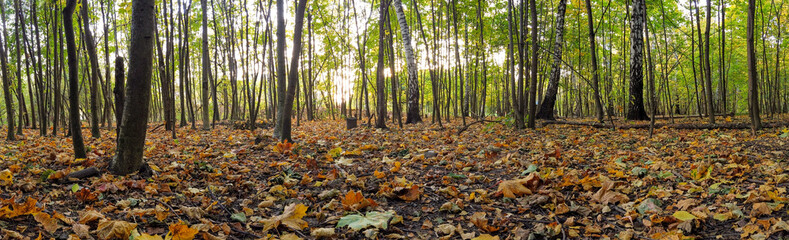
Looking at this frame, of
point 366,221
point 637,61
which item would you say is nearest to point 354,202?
point 366,221

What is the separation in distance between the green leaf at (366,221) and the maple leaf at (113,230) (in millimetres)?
1154

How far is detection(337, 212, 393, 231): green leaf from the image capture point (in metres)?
→ 2.38

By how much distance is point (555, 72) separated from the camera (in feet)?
32.1

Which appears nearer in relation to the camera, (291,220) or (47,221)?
(47,221)

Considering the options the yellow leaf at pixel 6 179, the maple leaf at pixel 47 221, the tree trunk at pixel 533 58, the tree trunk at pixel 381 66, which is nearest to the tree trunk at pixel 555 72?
the tree trunk at pixel 533 58

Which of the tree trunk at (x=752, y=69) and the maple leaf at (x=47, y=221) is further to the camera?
the tree trunk at (x=752, y=69)

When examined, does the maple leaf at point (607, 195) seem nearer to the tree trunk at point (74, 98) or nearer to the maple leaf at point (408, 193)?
the maple leaf at point (408, 193)

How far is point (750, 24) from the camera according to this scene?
5.18m

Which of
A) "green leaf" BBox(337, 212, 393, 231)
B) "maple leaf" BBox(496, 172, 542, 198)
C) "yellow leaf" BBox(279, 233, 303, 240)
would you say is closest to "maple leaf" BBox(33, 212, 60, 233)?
"yellow leaf" BBox(279, 233, 303, 240)

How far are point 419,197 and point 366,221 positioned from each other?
0.81 meters

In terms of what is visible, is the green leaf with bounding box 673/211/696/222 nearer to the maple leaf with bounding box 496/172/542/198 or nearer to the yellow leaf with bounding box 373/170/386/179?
the maple leaf with bounding box 496/172/542/198

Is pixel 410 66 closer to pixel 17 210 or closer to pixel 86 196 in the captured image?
pixel 86 196

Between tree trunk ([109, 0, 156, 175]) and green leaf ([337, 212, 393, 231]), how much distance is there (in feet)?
7.33

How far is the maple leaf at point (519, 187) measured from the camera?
307cm
